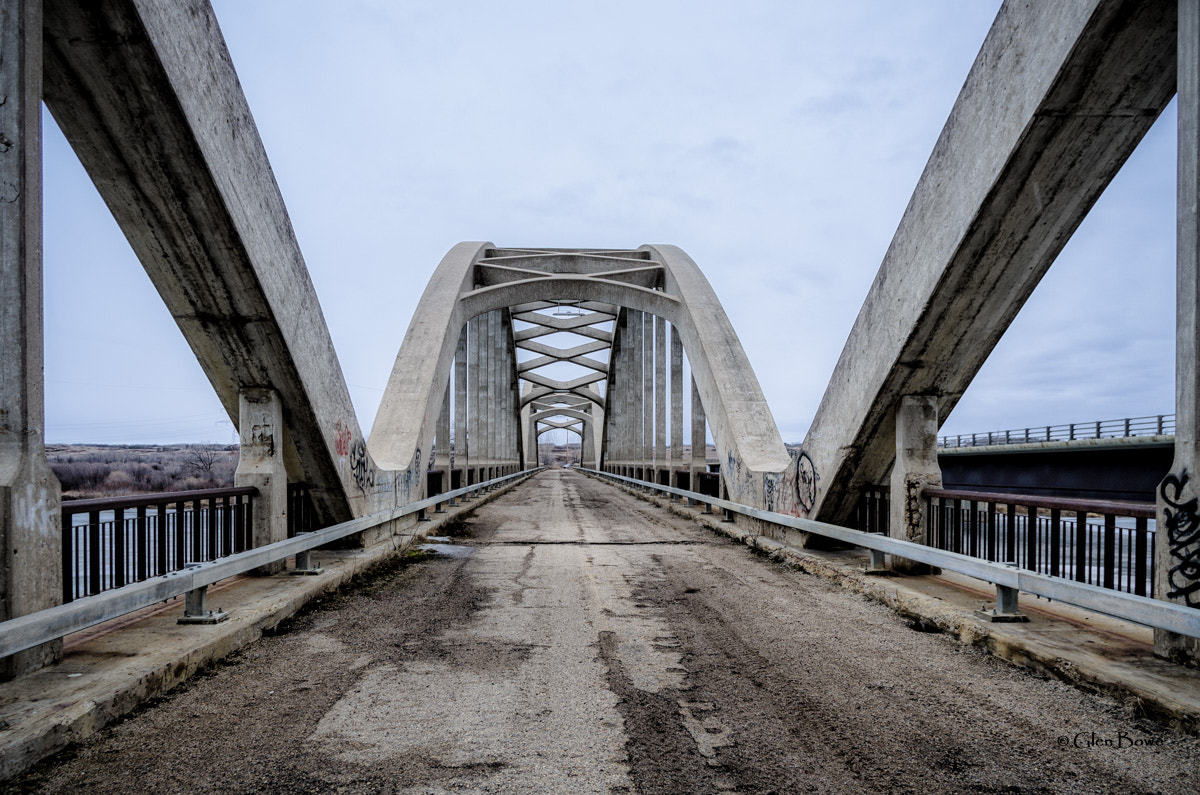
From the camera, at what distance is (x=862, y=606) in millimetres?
6242

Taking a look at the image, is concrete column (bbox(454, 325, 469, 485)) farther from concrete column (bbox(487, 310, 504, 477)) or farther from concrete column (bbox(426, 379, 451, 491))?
concrete column (bbox(487, 310, 504, 477))

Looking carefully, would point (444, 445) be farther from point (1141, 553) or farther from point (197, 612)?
point (1141, 553)

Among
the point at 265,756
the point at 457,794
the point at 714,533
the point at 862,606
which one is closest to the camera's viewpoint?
the point at 457,794

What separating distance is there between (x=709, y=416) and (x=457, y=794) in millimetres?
11766

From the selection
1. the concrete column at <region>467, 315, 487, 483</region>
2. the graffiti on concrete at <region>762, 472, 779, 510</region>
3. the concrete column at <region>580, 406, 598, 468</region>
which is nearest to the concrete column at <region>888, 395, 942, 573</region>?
the graffiti on concrete at <region>762, 472, 779, 510</region>

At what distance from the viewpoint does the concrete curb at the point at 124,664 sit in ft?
10.2

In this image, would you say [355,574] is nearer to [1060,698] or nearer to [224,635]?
[224,635]

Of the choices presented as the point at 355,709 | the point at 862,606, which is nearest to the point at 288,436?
the point at 355,709

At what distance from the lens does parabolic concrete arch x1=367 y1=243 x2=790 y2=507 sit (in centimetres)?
1241

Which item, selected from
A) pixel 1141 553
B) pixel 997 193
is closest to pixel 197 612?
pixel 1141 553

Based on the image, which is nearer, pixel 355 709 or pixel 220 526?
pixel 355 709

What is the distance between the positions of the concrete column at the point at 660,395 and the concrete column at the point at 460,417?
20.1ft

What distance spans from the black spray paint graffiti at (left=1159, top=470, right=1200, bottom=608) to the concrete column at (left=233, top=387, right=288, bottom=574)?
6.82 m

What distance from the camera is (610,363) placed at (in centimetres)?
4006
